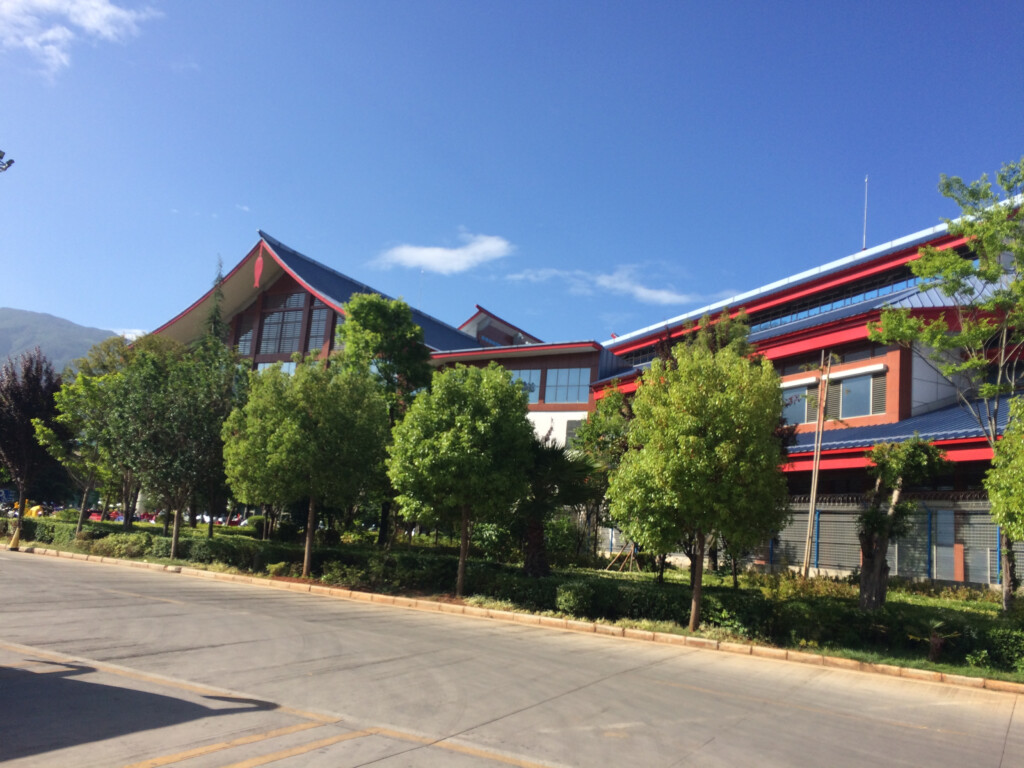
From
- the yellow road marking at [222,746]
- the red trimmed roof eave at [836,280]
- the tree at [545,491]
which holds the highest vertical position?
the red trimmed roof eave at [836,280]

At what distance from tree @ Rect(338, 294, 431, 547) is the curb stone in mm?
5897

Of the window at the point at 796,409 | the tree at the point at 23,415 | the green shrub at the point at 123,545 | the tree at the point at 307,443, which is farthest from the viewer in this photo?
the tree at the point at 23,415

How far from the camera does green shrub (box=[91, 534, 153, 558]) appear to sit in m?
26.2

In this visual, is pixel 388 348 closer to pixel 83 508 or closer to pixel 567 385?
pixel 83 508

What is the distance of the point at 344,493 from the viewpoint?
2200cm

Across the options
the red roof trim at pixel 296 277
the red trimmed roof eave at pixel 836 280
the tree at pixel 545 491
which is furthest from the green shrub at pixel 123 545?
the red roof trim at pixel 296 277

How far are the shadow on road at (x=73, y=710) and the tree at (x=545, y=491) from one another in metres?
12.1

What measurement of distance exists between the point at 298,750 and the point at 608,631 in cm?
1051

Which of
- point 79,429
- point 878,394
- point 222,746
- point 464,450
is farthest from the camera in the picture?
point 79,429

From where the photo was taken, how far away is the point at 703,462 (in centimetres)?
1461

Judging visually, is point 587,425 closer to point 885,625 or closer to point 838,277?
point 885,625

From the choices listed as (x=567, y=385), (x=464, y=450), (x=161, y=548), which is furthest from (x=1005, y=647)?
→ (x=567, y=385)

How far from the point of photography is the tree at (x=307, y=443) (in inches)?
838

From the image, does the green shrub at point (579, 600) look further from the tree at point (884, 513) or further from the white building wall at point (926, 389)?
the white building wall at point (926, 389)
